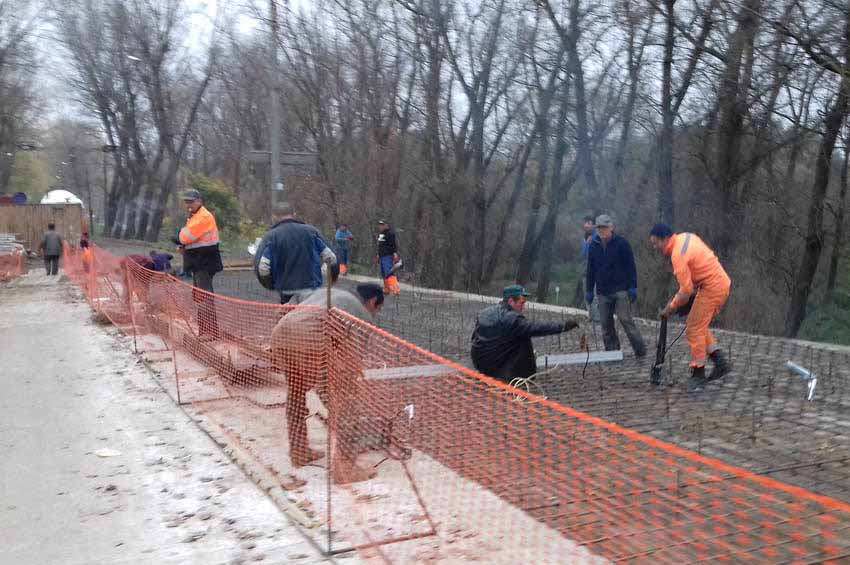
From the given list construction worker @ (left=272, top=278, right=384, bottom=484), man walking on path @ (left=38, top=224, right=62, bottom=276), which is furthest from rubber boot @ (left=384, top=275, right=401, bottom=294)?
man walking on path @ (left=38, top=224, right=62, bottom=276)

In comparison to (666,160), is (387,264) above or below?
below

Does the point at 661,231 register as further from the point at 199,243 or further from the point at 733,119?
the point at 733,119

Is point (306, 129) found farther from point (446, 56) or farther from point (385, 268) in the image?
point (385, 268)

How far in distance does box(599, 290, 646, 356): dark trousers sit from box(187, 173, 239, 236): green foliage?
112 feet

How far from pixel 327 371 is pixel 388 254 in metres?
11.6

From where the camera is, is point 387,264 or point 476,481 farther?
point 387,264

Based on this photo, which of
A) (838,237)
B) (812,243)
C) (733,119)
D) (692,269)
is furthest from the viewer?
(838,237)

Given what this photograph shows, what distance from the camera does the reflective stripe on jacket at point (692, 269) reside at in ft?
22.4

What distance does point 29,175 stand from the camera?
2318 inches

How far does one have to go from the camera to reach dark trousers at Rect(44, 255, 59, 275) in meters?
23.6

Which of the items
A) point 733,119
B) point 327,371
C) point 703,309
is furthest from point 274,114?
point 327,371

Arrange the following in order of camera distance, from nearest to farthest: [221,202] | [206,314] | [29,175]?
[206,314], [221,202], [29,175]

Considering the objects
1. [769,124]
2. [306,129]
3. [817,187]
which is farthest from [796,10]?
[306,129]

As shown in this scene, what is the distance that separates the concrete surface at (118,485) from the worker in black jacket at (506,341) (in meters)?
2.22
